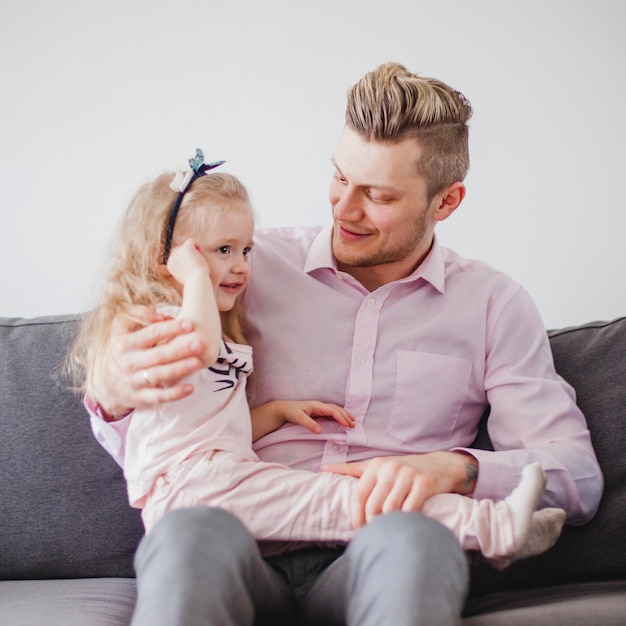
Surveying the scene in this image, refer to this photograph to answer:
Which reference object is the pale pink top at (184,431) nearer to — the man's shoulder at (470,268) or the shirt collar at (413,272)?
the shirt collar at (413,272)

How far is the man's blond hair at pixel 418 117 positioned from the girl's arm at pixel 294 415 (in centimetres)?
54

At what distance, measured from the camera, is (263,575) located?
1.24 m

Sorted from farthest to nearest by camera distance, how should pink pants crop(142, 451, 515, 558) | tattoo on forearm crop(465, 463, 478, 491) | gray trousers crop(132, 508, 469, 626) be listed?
tattoo on forearm crop(465, 463, 478, 491)
pink pants crop(142, 451, 515, 558)
gray trousers crop(132, 508, 469, 626)

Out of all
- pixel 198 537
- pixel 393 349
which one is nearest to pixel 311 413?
pixel 393 349

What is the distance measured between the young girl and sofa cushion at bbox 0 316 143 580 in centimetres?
14

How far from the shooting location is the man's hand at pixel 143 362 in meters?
1.32

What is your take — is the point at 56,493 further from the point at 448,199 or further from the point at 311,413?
the point at 448,199

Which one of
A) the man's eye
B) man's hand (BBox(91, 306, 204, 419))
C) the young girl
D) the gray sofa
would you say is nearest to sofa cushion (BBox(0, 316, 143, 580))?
the gray sofa

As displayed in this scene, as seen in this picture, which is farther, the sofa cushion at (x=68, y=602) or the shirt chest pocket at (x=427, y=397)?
the shirt chest pocket at (x=427, y=397)

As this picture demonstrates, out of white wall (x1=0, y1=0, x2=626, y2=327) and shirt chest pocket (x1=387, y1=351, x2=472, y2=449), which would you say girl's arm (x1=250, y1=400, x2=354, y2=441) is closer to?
shirt chest pocket (x1=387, y1=351, x2=472, y2=449)

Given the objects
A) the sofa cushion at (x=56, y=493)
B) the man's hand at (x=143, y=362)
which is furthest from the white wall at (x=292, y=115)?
the man's hand at (x=143, y=362)

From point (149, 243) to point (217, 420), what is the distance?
37 cm

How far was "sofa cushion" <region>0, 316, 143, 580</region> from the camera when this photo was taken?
167 centimetres

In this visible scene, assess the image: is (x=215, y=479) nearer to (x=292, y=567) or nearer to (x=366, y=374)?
(x=292, y=567)
